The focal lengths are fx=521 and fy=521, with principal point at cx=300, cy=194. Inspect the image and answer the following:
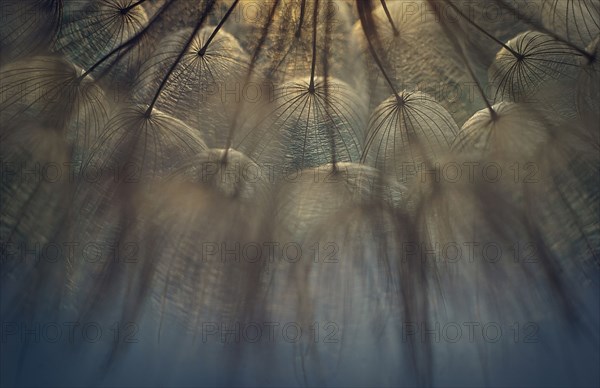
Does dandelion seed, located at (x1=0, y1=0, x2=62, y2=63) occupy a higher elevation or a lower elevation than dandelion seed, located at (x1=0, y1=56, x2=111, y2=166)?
higher

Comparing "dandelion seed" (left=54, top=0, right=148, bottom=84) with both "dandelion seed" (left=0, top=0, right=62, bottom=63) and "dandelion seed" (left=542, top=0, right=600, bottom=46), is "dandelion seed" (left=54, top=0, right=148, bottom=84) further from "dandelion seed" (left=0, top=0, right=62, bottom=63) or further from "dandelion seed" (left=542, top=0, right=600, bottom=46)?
"dandelion seed" (left=542, top=0, right=600, bottom=46)

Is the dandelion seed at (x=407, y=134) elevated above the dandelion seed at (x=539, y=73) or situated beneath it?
situated beneath

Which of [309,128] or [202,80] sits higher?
[202,80]

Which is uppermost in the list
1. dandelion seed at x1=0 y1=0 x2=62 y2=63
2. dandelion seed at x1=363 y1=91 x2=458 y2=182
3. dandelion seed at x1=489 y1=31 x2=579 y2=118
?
dandelion seed at x1=0 y1=0 x2=62 y2=63

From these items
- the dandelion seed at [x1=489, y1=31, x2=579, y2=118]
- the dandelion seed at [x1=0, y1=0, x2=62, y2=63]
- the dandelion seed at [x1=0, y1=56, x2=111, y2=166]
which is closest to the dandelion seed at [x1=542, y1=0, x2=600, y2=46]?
the dandelion seed at [x1=489, y1=31, x2=579, y2=118]

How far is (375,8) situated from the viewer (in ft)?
9.94

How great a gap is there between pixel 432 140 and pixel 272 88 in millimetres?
955

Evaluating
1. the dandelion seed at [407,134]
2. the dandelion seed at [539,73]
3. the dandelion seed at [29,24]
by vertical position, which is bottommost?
the dandelion seed at [407,134]

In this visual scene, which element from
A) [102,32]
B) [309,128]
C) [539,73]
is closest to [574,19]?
[539,73]

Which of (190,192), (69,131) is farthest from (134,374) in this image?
(69,131)

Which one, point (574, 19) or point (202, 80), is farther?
point (202, 80)

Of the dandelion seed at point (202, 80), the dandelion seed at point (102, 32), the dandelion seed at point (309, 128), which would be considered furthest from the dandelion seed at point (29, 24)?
the dandelion seed at point (309, 128)

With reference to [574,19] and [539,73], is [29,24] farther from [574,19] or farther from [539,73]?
[574,19]

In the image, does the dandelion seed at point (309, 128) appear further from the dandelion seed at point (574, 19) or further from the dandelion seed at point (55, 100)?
the dandelion seed at point (574, 19)
